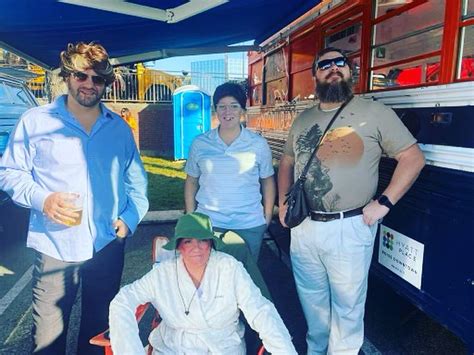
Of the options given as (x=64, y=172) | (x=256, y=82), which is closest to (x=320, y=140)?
(x=64, y=172)

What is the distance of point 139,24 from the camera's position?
310cm

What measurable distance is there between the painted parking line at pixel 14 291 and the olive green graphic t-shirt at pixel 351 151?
2788 millimetres

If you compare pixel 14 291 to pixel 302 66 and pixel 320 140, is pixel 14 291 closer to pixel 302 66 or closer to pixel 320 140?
pixel 320 140

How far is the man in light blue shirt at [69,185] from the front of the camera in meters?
1.88

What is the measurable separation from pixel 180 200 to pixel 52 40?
3.86 meters

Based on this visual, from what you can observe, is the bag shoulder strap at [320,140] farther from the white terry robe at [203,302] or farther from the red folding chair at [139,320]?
the red folding chair at [139,320]

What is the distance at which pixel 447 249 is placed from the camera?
199 cm

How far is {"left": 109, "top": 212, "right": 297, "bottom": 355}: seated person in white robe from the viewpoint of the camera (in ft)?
6.01

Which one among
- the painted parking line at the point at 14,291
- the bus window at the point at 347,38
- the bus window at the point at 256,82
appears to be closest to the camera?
the bus window at the point at 347,38

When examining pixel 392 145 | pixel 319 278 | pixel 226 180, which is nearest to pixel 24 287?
pixel 226 180

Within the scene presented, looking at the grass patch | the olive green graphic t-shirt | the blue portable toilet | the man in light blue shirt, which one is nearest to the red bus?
the olive green graphic t-shirt

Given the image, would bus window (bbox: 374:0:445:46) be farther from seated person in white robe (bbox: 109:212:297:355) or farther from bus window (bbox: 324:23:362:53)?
seated person in white robe (bbox: 109:212:297:355)

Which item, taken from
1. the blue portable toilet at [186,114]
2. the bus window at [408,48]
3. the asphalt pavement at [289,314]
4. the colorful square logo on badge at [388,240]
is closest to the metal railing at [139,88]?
the blue portable toilet at [186,114]

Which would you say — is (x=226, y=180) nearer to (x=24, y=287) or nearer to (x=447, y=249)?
(x=447, y=249)
